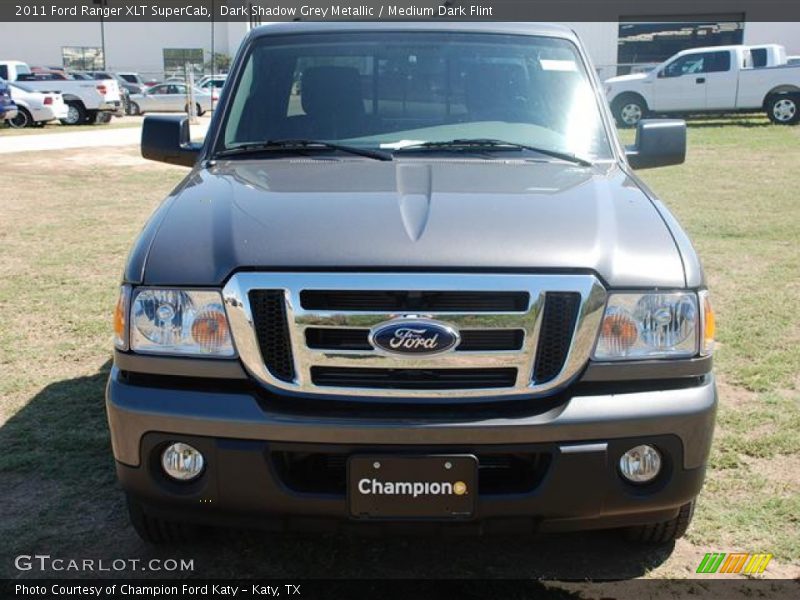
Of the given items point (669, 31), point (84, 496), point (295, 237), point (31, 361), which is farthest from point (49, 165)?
point (669, 31)

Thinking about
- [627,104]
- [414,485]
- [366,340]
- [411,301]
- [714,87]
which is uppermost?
[714,87]

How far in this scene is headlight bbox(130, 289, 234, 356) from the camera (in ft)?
8.32

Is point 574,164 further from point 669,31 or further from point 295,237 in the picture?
point 669,31

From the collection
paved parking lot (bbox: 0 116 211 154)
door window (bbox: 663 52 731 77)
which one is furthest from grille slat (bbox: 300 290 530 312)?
door window (bbox: 663 52 731 77)

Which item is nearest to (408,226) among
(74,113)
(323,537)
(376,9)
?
(323,537)

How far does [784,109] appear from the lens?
74.5ft

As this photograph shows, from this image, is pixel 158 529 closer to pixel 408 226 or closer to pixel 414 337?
pixel 414 337

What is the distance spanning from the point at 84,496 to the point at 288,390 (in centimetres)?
146

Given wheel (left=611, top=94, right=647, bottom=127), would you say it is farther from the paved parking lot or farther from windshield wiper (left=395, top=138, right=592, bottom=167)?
windshield wiper (left=395, top=138, right=592, bottom=167)

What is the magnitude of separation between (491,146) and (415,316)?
139 centimetres

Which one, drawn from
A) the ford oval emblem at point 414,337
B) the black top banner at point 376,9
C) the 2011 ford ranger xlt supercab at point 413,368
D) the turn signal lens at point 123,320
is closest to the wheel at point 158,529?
the 2011 ford ranger xlt supercab at point 413,368

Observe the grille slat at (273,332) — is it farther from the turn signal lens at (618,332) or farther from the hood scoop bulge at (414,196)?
the turn signal lens at (618,332)

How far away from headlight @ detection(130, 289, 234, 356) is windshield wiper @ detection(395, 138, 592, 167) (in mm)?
1321

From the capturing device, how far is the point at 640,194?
311cm
